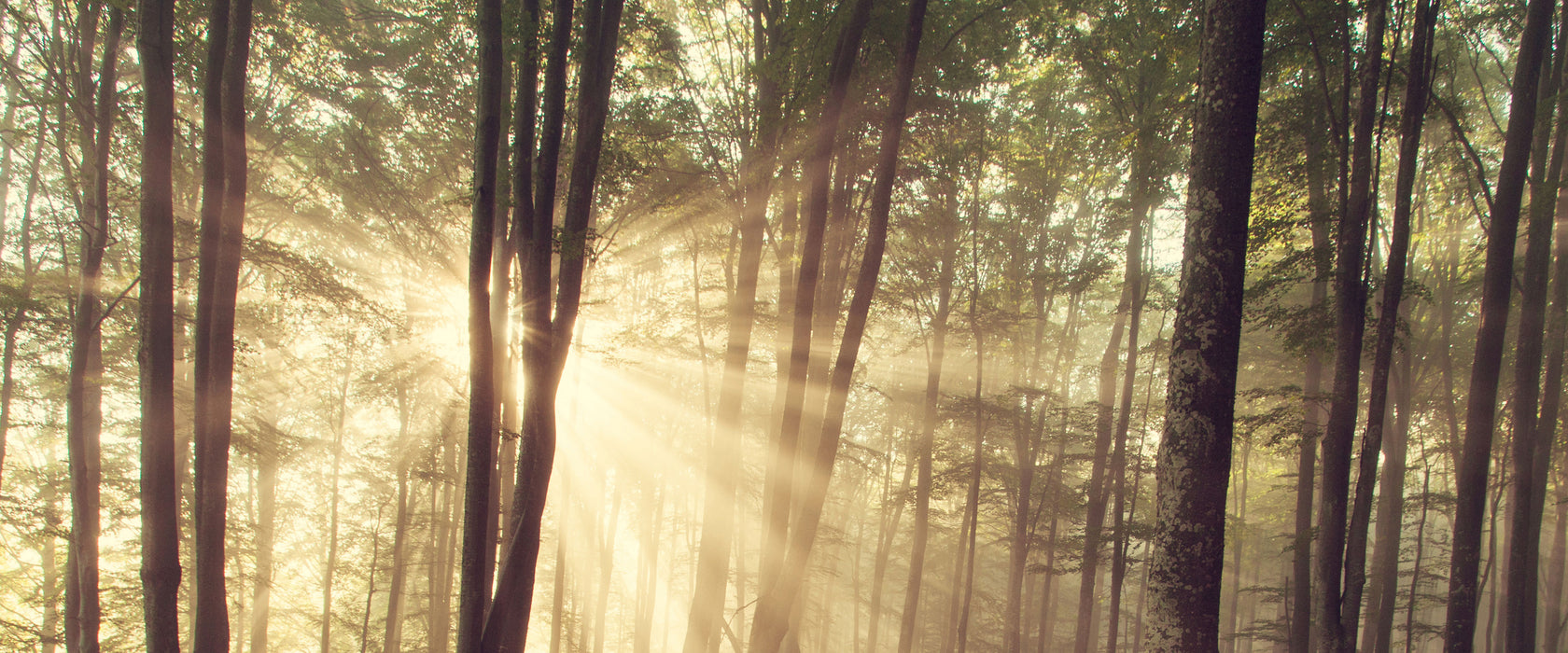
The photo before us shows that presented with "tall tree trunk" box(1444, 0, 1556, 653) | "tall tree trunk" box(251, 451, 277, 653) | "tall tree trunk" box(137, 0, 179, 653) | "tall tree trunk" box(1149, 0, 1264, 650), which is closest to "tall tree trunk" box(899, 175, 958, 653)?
"tall tree trunk" box(1444, 0, 1556, 653)

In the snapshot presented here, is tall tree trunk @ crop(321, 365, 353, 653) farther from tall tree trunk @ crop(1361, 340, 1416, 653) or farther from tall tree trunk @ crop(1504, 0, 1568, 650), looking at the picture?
tall tree trunk @ crop(1361, 340, 1416, 653)

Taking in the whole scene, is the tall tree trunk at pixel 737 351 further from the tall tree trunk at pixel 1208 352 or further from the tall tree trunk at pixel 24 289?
the tall tree trunk at pixel 24 289

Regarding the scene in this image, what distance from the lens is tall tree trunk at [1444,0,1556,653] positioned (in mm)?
7172

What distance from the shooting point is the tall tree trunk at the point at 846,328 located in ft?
20.2

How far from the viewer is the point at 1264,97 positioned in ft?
32.8

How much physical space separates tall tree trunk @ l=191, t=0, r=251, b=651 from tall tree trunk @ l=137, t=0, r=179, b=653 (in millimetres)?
307

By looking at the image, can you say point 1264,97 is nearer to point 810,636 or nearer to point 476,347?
point 476,347

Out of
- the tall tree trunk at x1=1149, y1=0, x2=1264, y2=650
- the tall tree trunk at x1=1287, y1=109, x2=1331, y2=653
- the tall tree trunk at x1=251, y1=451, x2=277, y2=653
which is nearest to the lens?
the tall tree trunk at x1=1149, y1=0, x2=1264, y2=650

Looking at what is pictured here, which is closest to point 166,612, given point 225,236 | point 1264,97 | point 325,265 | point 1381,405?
point 225,236

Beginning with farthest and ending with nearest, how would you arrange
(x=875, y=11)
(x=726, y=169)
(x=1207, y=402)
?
(x=726, y=169), (x=875, y=11), (x=1207, y=402)

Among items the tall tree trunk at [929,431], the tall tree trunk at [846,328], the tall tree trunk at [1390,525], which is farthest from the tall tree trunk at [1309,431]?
the tall tree trunk at [929,431]

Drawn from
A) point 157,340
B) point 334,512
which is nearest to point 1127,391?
point 157,340

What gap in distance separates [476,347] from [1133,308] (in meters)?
10.6

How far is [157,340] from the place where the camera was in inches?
221
